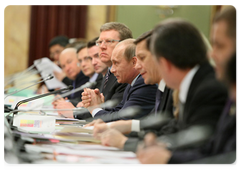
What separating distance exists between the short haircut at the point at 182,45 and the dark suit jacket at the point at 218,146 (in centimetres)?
23

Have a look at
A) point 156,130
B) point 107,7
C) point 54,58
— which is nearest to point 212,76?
point 156,130

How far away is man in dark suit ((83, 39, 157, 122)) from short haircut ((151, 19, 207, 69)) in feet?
2.43

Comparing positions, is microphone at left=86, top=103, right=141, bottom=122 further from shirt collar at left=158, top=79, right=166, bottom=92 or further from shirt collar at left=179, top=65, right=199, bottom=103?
shirt collar at left=179, top=65, right=199, bottom=103

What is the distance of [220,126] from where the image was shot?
1.24 m

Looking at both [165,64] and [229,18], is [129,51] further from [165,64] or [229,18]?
[229,18]

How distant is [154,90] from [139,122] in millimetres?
358

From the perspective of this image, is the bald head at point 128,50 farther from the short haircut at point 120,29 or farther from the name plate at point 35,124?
the name plate at point 35,124

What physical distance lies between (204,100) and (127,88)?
1.18 meters

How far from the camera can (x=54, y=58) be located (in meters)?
5.69

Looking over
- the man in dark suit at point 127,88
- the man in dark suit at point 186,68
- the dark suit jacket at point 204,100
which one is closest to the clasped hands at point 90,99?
the man in dark suit at point 127,88

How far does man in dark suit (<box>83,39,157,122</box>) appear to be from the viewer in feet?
6.98

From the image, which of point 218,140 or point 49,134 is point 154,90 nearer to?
point 49,134

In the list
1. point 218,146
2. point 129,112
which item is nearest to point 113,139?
point 218,146

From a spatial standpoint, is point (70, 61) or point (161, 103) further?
point (70, 61)
